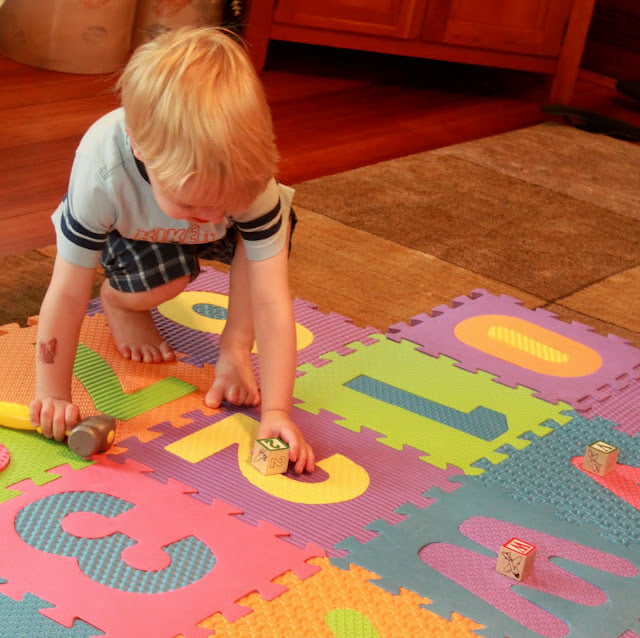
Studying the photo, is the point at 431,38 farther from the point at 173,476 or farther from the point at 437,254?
the point at 173,476

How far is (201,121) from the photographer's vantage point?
3.15 feet

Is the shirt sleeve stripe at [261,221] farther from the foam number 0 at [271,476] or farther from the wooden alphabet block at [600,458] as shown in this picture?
the wooden alphabet block at [600,458]

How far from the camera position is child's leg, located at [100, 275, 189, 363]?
133 centimetres

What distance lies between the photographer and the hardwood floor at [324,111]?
6.27 ft

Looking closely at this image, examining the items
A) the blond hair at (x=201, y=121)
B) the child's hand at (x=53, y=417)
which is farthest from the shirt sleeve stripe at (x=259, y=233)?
the child's hand at (x=53, y=417)

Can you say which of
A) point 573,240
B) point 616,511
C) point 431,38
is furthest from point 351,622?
point 431,38

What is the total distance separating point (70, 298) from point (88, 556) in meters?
0.29

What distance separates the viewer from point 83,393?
48.9 inches

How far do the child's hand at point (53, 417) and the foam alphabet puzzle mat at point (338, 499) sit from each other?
20 millimetres

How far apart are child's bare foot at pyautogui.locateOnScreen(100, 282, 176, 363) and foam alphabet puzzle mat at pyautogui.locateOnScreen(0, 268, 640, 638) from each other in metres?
0.02

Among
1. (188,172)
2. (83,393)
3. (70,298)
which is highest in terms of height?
(188,172)

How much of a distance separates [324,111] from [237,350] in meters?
1.42

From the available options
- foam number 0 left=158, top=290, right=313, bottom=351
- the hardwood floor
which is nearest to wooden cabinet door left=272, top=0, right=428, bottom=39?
the hardwood floor

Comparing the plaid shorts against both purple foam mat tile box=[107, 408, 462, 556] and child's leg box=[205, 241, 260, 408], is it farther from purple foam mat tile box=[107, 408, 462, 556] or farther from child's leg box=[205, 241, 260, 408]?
purple foam mat tile box=[107, 408, 462, 556]
